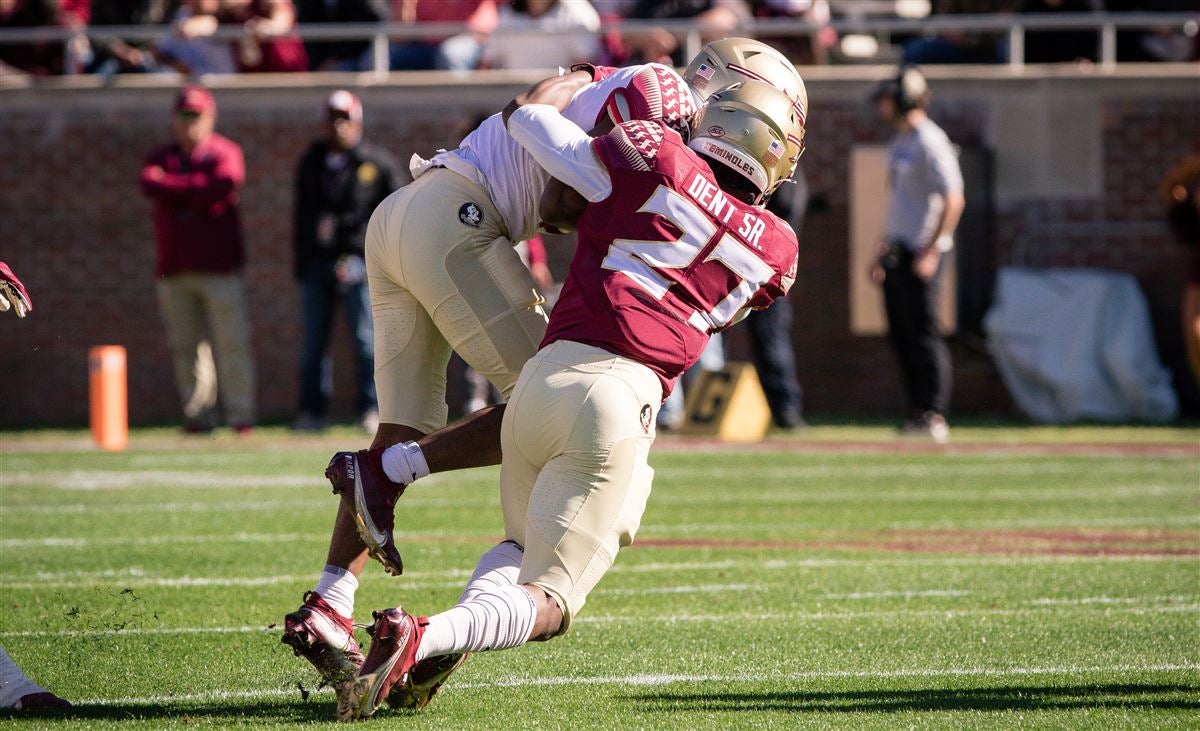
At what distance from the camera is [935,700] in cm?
441

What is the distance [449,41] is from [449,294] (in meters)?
9.95

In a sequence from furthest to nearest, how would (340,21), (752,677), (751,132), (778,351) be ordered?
(340,21) < (778,351) < (752,677) < (751,132)

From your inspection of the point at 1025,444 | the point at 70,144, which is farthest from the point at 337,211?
the point at 1025,444

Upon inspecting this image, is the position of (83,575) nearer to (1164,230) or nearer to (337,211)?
(337,211)

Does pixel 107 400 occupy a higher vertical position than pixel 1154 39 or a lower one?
lower

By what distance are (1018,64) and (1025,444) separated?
3754mm

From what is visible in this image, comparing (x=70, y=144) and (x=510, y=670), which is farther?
(x=70, y=144)

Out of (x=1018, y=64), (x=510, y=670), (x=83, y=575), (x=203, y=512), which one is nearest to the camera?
(x=510, y=670)

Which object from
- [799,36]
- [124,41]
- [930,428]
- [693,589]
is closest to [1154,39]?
[799,36]

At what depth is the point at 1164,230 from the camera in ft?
45.4

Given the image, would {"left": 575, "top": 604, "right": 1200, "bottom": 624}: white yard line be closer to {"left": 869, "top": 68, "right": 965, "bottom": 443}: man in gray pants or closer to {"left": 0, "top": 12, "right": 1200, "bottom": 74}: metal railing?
{"left": 869, "top": 68, "right": 965, "bottom": 443}: man in gray pants

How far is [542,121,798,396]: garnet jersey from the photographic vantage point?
4.18 meters

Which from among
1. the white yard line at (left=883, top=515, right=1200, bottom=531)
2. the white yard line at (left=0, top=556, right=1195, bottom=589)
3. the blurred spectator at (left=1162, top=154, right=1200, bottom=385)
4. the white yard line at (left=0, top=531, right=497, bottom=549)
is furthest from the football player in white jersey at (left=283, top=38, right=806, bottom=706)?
the blurred spectator at (left=1162, top=154, right=1200, bottom=385)

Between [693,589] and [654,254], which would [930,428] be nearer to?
[693,589]
